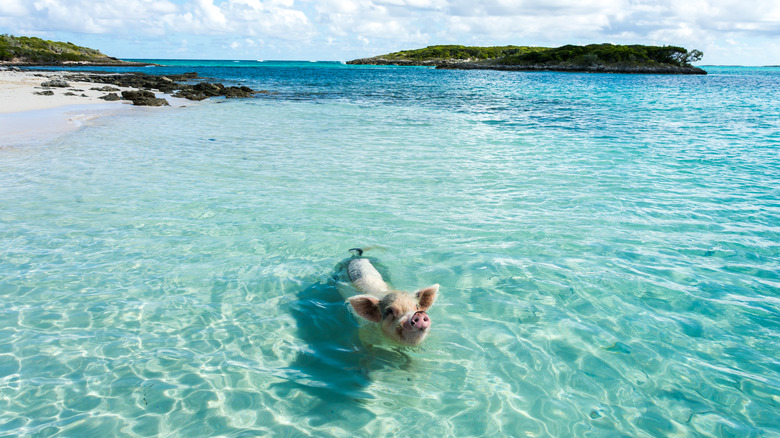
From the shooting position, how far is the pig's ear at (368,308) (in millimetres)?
4879

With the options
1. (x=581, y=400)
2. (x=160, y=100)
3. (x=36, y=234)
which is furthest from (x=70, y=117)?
(x=581, y=400)

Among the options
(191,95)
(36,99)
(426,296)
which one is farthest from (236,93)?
(426,296)

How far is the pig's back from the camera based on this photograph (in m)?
6.02

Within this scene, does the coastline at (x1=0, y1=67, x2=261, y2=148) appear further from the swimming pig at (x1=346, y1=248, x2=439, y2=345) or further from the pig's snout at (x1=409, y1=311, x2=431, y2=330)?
the pig's snout at (x1=409, y1=311, x2=431, y2=330)

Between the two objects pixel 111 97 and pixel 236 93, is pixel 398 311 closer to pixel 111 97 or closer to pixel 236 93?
pixel 111 97

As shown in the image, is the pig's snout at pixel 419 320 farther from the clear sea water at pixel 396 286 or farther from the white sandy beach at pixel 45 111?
the white sandy beach at pixel 45 111

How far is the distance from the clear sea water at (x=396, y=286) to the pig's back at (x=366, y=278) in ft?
1.22

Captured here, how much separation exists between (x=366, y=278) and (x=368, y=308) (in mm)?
1306

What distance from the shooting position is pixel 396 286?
667 centimetres

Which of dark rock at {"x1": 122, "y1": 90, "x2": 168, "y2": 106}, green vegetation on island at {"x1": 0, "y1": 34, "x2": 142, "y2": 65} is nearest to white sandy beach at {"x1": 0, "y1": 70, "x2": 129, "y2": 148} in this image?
dark rock at {"x1": 122, "y1": 90, "x2": 168, "y2": 106}

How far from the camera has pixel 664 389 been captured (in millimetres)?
4504

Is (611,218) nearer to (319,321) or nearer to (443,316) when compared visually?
(443,316)

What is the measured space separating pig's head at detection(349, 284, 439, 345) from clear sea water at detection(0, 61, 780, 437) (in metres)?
0.41

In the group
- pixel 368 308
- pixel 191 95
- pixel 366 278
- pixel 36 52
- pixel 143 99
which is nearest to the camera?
pixel 368 308
